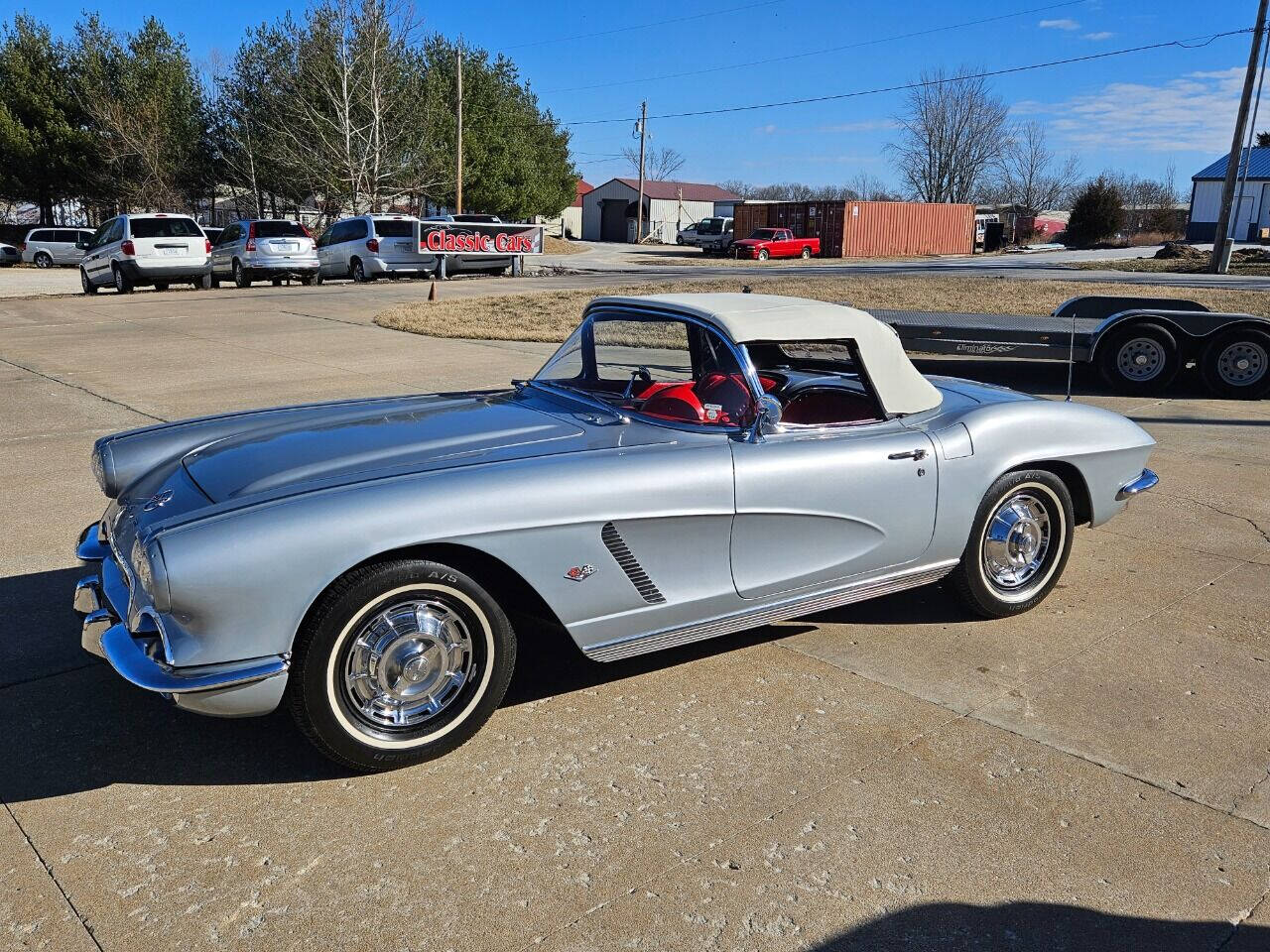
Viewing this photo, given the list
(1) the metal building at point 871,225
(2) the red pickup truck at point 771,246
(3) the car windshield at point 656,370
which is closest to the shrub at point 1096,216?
(1) the metal building at point 871,225

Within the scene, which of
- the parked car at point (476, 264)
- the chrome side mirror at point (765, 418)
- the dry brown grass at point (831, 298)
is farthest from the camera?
the parked car at point (476, 264)

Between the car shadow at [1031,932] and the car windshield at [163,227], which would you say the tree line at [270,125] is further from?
the car shadow at [1031,932]

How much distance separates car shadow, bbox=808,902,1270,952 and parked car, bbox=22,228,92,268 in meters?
44.4

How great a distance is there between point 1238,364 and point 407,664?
371 inches

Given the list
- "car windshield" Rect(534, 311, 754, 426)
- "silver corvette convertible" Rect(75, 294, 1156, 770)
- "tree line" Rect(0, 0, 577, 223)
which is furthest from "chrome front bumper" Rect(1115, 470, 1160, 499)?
"tree line" Rect(0, 0, 577, 223)

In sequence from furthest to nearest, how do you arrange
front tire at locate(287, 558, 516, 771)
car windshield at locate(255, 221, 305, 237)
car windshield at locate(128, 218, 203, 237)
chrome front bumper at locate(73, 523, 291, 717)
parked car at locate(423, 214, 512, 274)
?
A: parked car at locate(423, 214, 512, 274)
car windshield at locate(255, 221, 305, 237)
car windshield at locate(128, 218, 203, 237)
front tire at locate(287, 558, 516, 771)
chrome front bumper at locate(73, 523, 291, 717)

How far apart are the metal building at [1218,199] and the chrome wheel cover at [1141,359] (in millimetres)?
57313

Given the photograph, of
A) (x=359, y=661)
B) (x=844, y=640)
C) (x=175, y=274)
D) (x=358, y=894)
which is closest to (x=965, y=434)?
(x=844, y=640)

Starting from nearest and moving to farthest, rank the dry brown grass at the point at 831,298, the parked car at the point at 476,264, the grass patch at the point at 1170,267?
the dry brown grass at the point at 831,298 → the parked car at the point at 476,264 → the grass patch at the point at 1170,267

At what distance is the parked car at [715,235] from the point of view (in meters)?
51.0

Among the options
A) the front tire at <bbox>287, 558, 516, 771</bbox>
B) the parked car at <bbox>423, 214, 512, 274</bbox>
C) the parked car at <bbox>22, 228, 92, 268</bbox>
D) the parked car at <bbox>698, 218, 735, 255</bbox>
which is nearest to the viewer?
the front tire at <bbox>287, 558, 516, 771</bbox>

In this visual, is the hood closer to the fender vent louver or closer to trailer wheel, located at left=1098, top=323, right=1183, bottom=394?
the fender vent louver

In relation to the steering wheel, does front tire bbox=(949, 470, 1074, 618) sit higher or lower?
lower

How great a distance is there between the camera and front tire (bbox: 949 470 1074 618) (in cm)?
436
